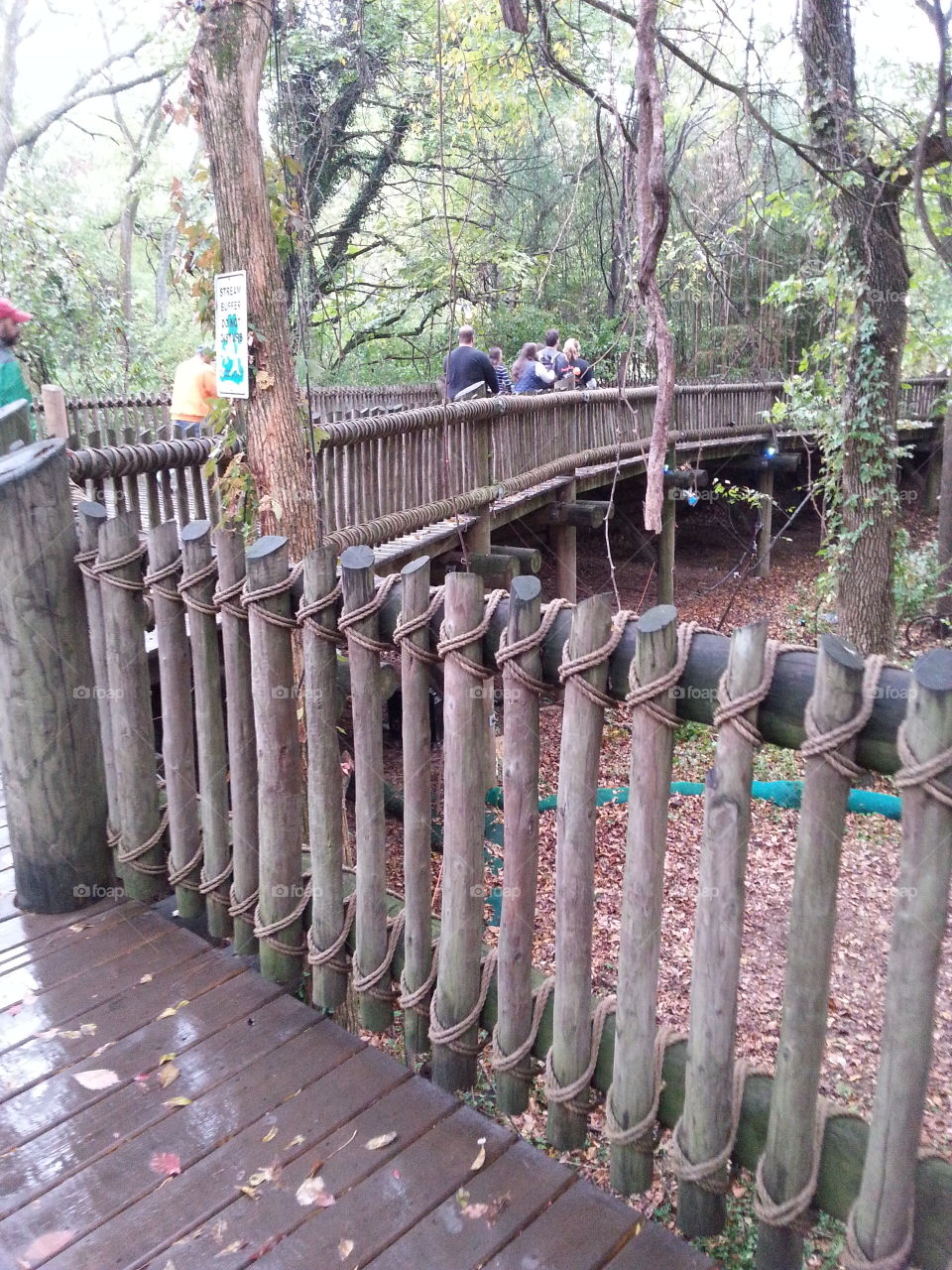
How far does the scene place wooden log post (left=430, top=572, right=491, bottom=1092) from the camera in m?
1.89

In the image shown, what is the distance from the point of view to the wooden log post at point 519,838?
71.1 inches

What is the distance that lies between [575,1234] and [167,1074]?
100cm

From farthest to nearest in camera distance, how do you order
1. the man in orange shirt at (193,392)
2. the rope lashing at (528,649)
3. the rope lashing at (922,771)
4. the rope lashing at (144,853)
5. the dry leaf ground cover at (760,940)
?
the man in orange shirt at (193,392)
the dry leaf ground cover at (760,940)
the rope lashing at (144,853)
the rope lashing at (528,649)
the rope lashing at (922,771)

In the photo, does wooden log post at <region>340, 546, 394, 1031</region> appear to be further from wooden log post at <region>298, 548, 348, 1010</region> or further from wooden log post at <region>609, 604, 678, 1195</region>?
wooden log post at <region>609, 604, 678, 1195</region>

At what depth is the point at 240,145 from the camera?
12.8ft

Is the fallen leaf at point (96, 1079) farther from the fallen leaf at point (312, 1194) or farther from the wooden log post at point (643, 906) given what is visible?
the wooden log post at point (643, 906)

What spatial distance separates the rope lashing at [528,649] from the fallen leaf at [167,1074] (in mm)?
1248

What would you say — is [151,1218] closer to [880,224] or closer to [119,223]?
[880,224]

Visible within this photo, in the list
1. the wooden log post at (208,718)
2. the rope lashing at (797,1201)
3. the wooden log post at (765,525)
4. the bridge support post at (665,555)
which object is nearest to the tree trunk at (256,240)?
the wooden log post at (208,718)

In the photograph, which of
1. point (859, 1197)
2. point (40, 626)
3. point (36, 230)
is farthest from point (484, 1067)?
point (36, 230)

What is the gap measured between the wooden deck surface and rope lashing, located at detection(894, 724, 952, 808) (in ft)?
3.26

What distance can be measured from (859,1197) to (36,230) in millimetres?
14971

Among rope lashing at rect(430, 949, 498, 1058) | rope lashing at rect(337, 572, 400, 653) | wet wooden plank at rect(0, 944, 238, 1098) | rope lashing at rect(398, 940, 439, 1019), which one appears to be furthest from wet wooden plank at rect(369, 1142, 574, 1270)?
rope lashing at rect(337, 572, 400, 653)

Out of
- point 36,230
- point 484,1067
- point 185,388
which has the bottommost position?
point 484,1067
